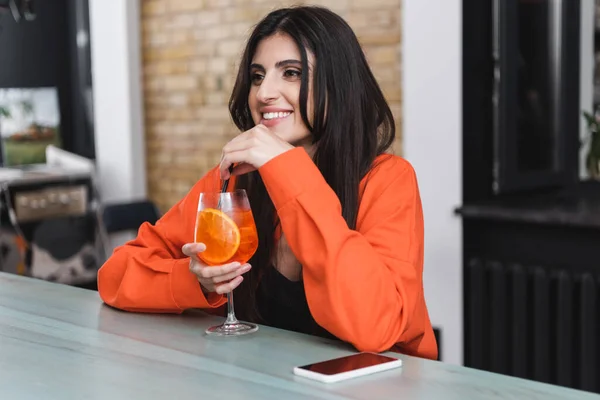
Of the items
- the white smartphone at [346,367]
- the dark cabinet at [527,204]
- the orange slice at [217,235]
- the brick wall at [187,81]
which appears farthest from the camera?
the brick wall at [187,81]

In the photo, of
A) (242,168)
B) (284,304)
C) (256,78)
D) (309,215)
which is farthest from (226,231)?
(256,78)

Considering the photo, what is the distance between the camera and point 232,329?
4.73ft

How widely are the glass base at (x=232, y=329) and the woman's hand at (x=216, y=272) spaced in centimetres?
6

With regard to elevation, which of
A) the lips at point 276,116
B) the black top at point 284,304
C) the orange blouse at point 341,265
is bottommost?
the black top at point 284,304

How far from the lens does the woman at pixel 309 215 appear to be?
1.44 metres

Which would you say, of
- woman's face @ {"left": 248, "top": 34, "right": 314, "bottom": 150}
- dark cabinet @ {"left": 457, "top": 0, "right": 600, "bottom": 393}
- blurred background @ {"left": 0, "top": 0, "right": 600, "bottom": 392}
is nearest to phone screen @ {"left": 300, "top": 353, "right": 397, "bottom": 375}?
woman's face @ {"left": 248, "top": 34, "right": 314, "bottom": 150}

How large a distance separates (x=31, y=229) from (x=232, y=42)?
1.46 m

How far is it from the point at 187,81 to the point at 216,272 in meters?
3.56

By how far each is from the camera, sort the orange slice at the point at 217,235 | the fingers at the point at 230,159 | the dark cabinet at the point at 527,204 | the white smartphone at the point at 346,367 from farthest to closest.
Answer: the dark cabinet at the point at 527,204, the fingers at the point at 230,159, the orange slice at the point at 217,235, the white smartphone at the point at 346,367

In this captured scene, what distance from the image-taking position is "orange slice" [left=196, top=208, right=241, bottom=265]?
140cm

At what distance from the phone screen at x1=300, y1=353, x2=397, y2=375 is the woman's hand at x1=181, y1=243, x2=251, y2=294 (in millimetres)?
258

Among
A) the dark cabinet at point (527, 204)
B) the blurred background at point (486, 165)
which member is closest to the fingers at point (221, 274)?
the blurred background at point (486, 165)

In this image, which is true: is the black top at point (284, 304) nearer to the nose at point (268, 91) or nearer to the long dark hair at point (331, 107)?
the long dark hair at point (331, 107)

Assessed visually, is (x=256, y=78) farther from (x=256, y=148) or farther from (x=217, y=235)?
(x=217, y=235)
